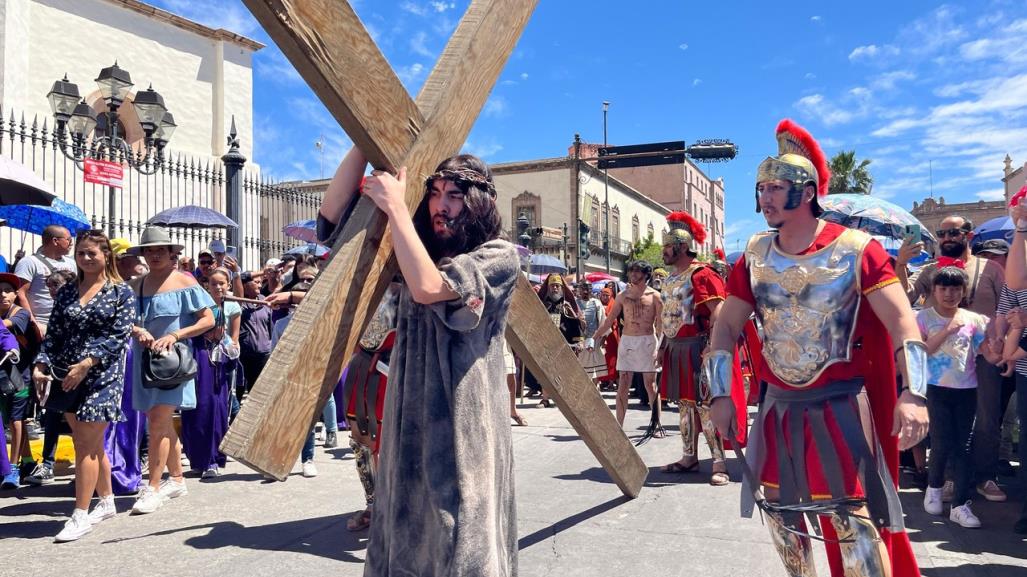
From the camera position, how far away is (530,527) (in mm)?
4215

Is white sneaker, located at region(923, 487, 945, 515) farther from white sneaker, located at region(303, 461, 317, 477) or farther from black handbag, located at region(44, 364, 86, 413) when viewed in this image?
black handbag, located at region(44, 364, 86, 413)

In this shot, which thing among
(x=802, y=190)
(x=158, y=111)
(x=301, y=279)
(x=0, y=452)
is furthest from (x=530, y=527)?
(x=158, y=111)

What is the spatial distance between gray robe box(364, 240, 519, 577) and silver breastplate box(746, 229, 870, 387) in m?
1.12

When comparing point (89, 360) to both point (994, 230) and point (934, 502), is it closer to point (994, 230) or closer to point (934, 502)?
point (934, 502)

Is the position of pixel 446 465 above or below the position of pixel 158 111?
below

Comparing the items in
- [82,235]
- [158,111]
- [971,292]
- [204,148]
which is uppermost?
[204,148]

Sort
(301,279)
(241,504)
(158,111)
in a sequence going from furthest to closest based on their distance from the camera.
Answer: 1. (158,111)
2. (301,279)
3. (241,504)

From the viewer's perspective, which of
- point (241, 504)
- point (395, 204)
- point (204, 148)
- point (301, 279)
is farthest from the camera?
point (204, 148)

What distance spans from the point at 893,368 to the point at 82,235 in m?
4.54

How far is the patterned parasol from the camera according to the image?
22.1 ft

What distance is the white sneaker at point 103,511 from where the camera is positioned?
4.39 metres

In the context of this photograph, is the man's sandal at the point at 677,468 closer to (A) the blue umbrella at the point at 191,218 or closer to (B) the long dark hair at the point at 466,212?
(B) the long dark hair at the point at 466,212

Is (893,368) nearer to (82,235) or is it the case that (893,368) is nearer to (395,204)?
(395,204)

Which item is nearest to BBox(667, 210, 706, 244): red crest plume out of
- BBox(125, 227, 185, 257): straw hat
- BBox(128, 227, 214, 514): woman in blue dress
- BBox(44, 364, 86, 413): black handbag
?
BBox(128, 227, 214, 514): woman in blue dress
